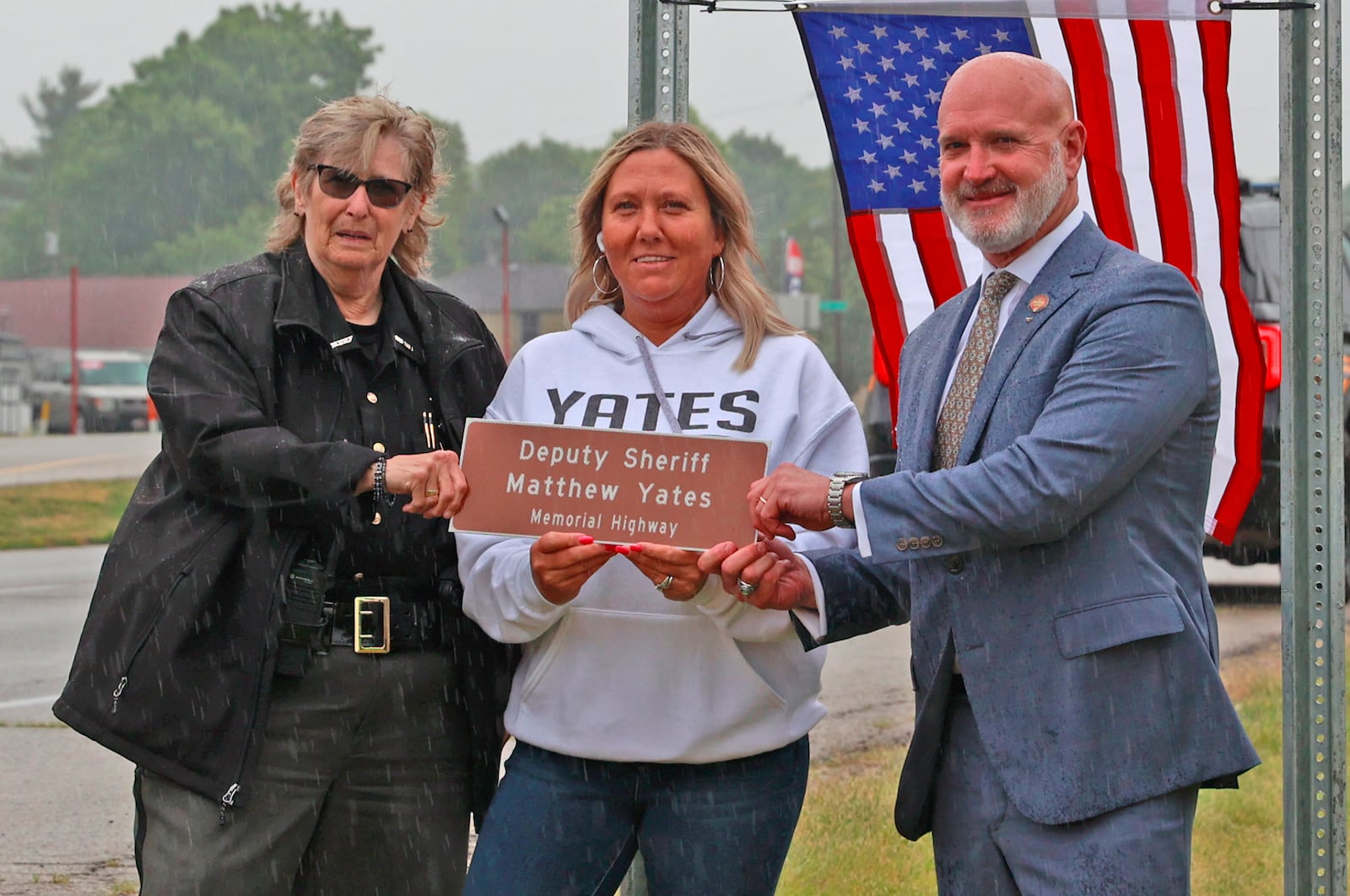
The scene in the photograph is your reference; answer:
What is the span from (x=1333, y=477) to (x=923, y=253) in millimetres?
1187

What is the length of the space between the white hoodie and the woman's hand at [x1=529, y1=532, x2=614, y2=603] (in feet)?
0.17

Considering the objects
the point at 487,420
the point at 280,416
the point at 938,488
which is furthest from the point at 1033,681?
the point at 280,416

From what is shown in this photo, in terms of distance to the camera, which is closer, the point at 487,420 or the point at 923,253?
the point at 487,420

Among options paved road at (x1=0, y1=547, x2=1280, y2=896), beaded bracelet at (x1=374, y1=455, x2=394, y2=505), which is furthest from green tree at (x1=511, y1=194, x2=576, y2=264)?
beaded bracelet at (x1=374, y1=455, x2=394, y2=505)

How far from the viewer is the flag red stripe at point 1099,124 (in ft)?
12.8

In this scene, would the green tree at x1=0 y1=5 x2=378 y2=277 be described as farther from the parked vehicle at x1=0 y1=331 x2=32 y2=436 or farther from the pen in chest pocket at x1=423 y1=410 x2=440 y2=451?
the pen in chest pocket at x1=423 y1=410 x2=440 y2=451

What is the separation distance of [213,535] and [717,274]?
1.18m

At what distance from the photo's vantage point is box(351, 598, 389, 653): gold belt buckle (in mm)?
3256

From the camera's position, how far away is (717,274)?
3373 mm

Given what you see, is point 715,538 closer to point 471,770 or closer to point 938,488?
point 938,488

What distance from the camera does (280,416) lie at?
326cm

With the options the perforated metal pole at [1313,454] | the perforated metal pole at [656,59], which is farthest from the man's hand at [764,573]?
the perforated metal pole at [1313,454]

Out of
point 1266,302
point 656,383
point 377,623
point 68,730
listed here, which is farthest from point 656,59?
point 1266,302

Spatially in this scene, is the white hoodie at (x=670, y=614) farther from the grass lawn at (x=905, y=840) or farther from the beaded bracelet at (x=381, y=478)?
the grass lawn at (x=905, y=840)
